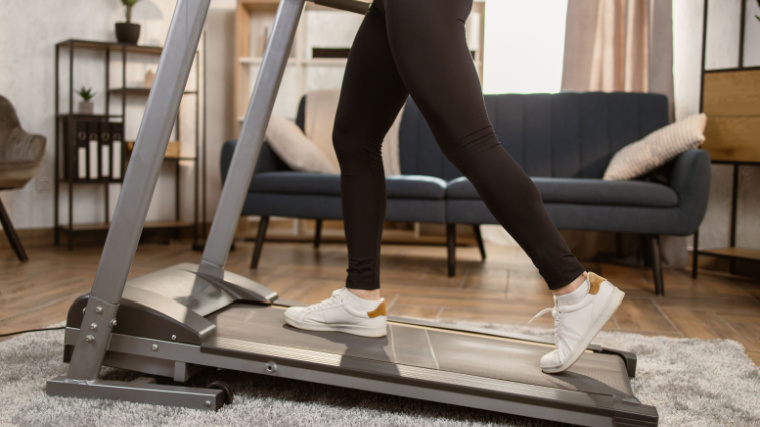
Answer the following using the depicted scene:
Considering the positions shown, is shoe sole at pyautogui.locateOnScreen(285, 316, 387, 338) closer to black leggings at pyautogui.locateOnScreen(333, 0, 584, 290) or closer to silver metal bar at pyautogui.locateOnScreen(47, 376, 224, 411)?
silver metal bar at pyautogui.locateOnScreen(47, 376, 224, 411)

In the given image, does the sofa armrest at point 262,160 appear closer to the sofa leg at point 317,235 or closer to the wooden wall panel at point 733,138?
the sofa leg at point 317,235

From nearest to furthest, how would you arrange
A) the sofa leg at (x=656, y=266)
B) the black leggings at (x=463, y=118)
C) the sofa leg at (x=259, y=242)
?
the black leggings at (x=463, y=118)
the sofa leg at (x=656, y=266)
the sofa leg at (x=259, y=242)

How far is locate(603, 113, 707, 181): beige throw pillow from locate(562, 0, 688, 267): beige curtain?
595 millimetres

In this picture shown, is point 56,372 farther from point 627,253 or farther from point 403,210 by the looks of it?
point 627,253

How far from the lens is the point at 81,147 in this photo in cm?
355

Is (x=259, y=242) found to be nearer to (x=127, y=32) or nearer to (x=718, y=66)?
(x=127, y=32)

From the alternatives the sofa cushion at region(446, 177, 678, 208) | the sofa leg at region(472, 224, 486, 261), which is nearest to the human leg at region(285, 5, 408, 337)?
the sofa cushion at region(446, 177, 678, 208)

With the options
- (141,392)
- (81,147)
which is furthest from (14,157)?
(141,392)

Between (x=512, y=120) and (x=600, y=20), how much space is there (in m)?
0.77

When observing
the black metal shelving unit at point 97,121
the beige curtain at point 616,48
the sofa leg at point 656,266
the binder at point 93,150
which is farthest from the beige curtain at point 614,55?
the binder at point 93,150

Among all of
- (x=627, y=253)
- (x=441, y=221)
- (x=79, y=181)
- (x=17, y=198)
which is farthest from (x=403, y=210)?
(x=17, y=198)

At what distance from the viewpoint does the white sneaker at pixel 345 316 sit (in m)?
1.31

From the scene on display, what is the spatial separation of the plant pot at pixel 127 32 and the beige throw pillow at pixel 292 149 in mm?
1208

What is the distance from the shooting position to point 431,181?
2.79 metres
